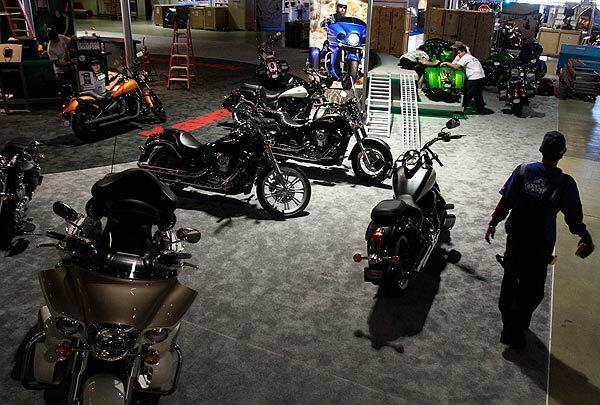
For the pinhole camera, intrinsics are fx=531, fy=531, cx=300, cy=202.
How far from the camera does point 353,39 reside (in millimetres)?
10070

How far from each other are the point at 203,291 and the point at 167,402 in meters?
1.22

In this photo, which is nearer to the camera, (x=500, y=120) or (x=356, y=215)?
(x=356, y=215)

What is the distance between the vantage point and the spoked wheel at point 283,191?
540 cm

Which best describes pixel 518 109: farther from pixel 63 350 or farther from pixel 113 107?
pixel 63 350

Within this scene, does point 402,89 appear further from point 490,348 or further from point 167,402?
point 167,402

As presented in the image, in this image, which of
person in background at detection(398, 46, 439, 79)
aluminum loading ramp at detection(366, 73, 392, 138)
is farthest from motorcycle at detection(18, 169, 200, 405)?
person in background at detection(398, 46, 439, 79)

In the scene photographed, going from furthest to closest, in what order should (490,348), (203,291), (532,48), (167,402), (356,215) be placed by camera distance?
(532,48) < (356,215) < (203,291) < (490,348) < (167,402)

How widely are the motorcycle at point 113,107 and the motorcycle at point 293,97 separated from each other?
1.40m

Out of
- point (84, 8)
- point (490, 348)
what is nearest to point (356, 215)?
point (490, 348)

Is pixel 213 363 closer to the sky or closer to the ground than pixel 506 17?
closer to the ground

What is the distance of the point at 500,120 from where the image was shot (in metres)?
9.94

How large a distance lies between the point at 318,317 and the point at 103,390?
1.77 meters

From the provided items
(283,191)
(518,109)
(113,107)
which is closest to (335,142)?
(283,191)

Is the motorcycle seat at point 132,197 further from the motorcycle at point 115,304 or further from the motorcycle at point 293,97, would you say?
the motorcycle at point 293,97
